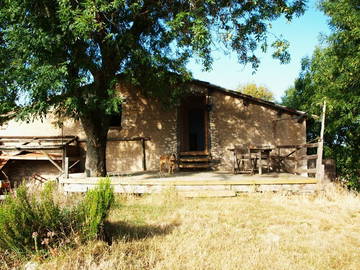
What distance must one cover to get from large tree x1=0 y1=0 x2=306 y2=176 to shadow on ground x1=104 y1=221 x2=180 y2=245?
154 inches

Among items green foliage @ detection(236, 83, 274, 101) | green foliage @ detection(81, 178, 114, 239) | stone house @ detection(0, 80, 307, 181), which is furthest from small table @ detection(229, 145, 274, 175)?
green foliage @ detection(236, 83, 274, 101)

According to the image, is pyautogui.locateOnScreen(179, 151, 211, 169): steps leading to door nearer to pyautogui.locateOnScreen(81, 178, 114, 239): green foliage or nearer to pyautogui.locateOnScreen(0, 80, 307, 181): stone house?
pyautogui.locateOnScreen(0, 80, 307, 181): stone house

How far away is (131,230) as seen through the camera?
4871 mm

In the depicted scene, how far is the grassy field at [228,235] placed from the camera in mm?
3568

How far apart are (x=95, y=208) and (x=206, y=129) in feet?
28.9

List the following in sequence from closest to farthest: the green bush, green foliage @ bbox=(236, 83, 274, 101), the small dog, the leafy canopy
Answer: the green bush → the leafy canopy → the small dog → green foliage @ bbox=(236, 83, 274, 101)

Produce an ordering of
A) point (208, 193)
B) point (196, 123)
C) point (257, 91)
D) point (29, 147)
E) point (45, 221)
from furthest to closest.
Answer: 1. point (257, 91)
2. point (196, 123)
3. point (29, 147)
4. point (208, 193)
5. point (45, 221)

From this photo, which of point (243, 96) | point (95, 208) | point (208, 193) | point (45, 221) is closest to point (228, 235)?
point (95, 208)

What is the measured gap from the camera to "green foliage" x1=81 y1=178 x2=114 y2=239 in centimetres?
385

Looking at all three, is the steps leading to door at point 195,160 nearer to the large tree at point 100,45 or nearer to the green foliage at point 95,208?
the large tree at point 100,45

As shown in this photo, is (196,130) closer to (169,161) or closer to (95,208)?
(169,161)

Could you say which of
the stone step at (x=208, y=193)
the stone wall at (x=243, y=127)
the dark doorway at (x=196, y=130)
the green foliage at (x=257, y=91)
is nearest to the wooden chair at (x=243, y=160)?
the stone wall at (x=243, y=127)

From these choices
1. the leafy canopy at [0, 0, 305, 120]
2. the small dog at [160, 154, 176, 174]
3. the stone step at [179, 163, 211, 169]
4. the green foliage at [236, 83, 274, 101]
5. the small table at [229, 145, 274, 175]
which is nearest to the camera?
the leafy canopy at [0, 0, 305, 120]

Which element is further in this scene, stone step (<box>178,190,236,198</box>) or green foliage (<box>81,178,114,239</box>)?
stone step (<box>178,190,236,198</box>)
